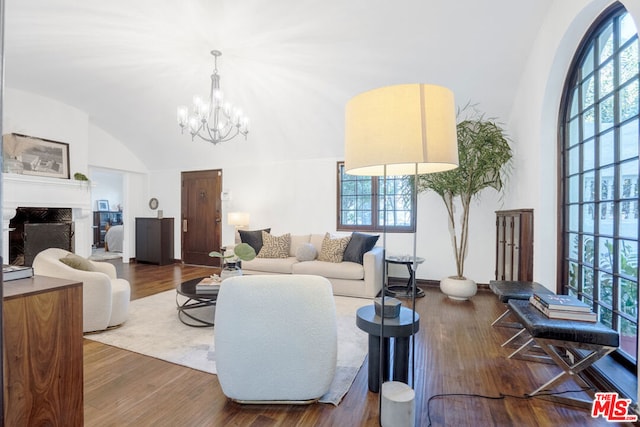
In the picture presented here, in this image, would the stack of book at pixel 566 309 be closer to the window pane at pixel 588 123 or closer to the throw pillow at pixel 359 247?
the window pane at pixel 588 123

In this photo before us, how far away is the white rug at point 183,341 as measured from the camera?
2209 millimetres

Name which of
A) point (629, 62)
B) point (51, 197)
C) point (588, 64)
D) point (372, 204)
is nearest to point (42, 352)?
point (629, 62)

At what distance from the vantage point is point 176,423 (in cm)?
166

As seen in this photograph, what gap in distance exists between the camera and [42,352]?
123cm

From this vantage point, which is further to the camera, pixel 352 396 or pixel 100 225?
pixel 100 225

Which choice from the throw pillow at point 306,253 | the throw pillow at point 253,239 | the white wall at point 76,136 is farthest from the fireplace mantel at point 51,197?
the throw pillow at point 306,253

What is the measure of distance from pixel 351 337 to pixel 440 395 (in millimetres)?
968

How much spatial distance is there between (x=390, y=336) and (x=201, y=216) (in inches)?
222

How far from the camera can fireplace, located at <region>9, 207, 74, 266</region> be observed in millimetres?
4637

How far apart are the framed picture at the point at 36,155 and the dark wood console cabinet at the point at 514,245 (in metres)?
6.46

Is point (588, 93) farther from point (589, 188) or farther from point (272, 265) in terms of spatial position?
point (272, 265)

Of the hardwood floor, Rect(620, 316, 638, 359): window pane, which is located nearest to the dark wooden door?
the hardwood floor

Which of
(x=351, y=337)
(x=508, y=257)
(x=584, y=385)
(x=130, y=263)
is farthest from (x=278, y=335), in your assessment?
(x=130, y=263)

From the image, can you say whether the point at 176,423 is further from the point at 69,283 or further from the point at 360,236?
the point at 360,236
